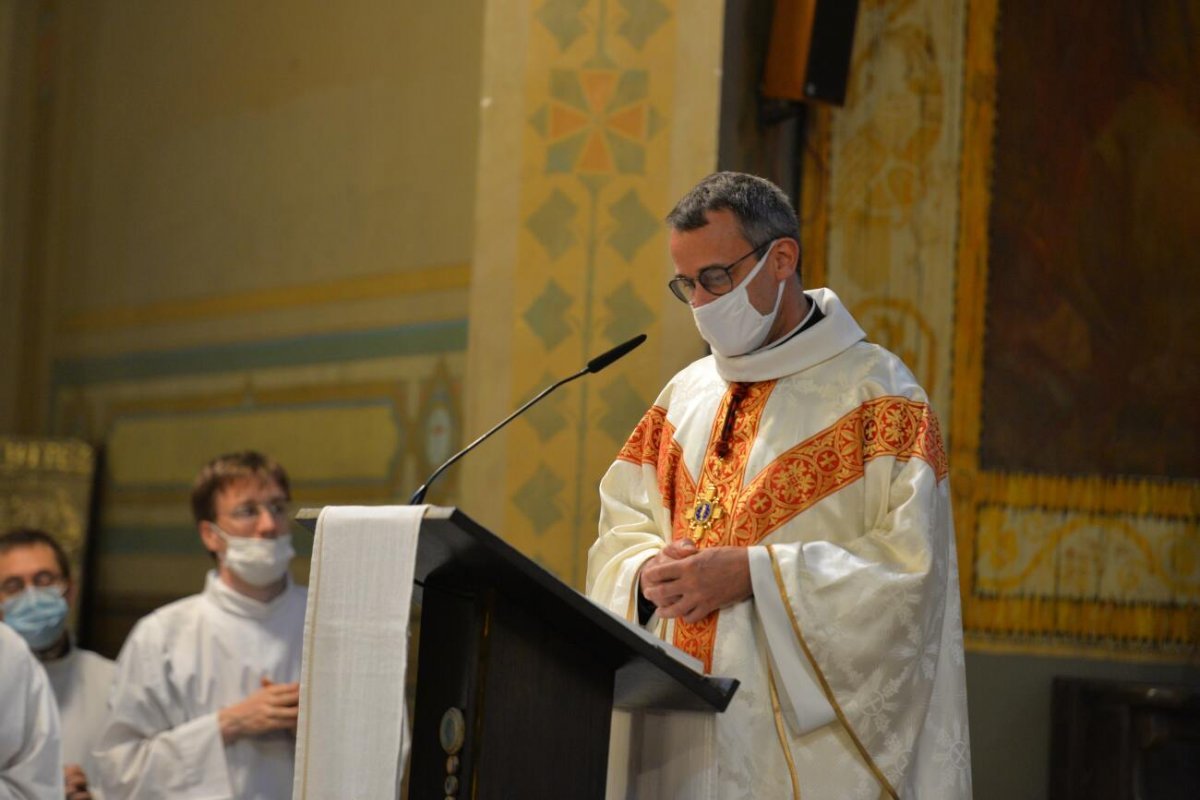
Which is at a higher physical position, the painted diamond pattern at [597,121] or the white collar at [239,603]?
the painted diamond pattern at [597,121]

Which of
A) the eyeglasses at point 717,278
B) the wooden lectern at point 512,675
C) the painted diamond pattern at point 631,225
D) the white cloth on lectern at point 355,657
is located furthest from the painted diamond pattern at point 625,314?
the white cloth on lectern at point 355,657

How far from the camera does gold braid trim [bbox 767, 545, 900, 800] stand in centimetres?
303

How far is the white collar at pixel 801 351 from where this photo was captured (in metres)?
3.35

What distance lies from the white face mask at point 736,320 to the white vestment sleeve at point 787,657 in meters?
0.48

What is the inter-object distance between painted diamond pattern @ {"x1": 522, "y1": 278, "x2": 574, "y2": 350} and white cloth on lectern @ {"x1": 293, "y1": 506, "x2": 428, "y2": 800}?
9.42 ft

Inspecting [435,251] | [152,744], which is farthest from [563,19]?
[152,744]

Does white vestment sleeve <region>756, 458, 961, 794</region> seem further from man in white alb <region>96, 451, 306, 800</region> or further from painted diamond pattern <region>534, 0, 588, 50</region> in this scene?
painted diamond pattern <region>534, 0, 588, 50</region>

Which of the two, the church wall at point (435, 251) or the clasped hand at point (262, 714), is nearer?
the clasped hand at point (262, 714)

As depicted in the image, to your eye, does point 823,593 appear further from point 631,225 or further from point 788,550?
point 631,225

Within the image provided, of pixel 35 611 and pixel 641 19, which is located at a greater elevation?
pixel 641 19

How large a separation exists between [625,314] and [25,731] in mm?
2193

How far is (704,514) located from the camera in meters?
3.32

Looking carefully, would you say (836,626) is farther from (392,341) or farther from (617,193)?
(392,341)

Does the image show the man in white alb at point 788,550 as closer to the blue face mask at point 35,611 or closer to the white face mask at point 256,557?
the white face mask at point 256,557
